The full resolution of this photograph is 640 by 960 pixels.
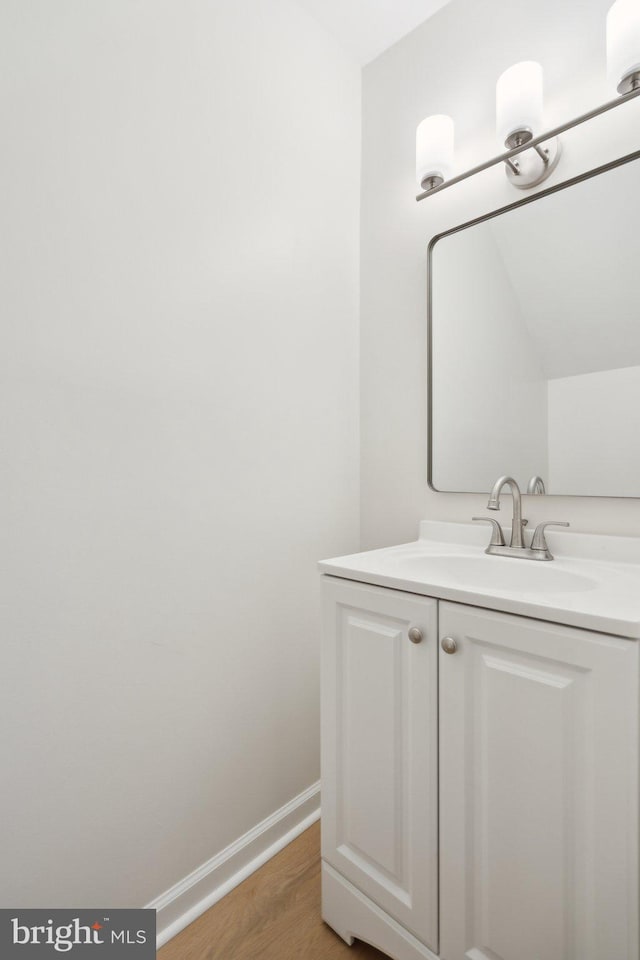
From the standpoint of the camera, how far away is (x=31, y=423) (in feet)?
3.09

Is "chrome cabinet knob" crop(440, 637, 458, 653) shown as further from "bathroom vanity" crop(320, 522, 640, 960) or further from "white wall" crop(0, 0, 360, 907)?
"white wall" crop(0, 0, 360, 907)

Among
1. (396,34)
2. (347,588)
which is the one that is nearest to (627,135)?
(396,34)

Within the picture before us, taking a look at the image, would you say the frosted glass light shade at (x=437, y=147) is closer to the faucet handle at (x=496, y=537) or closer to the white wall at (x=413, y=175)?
the white wall at (x=413, y=175)

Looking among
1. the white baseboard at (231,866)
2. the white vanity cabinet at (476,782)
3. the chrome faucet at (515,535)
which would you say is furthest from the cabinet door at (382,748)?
the chrome faucet at (515,535)

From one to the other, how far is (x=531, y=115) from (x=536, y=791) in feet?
4.87

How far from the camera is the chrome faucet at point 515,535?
3.95 feet

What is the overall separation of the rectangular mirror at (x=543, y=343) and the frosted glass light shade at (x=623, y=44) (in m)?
0.17

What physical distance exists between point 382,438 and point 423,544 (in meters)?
0.41

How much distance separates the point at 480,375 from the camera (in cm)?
142

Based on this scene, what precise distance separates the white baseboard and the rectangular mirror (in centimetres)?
110

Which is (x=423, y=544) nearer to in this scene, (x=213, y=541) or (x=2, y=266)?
(x=213, y=541)

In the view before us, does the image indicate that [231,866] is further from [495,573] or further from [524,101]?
[524,101]

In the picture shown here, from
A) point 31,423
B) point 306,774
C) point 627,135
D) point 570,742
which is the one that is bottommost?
point 306,774

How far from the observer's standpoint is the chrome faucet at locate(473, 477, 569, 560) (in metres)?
1.20
